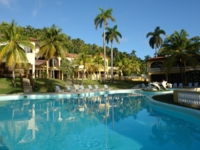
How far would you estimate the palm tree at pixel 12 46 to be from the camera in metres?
23.0

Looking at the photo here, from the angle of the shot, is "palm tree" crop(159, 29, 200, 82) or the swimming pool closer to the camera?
the swimming pool

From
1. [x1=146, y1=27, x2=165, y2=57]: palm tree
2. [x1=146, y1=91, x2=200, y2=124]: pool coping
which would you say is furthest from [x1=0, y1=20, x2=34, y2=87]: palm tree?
[x1=146, y1=27, x2=165, y2=57]: palm tree

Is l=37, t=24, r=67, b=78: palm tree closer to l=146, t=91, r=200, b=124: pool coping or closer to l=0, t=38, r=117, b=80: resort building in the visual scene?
l=0, t=38, r=117, b=80: resort building

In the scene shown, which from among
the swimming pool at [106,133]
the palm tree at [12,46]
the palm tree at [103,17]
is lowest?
the swimming pool at [106,133]

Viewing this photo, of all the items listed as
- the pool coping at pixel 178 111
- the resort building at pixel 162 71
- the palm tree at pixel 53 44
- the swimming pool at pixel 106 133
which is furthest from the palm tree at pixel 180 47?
the swimming pool at pixel 106 133

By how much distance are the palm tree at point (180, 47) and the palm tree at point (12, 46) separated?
19.8m

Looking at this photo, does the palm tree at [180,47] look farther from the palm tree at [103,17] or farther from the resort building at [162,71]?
the palm tree at [103,17]

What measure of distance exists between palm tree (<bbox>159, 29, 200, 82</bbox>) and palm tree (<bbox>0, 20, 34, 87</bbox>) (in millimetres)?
19810

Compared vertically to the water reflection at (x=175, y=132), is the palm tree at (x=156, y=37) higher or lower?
higher

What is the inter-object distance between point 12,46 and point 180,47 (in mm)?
23100

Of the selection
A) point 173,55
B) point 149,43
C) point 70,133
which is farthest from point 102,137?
point 149,43

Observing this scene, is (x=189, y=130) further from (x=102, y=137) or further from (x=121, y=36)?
(x=121, y=36)

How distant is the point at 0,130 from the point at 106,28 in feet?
106

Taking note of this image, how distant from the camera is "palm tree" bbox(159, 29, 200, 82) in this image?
2777 cm
